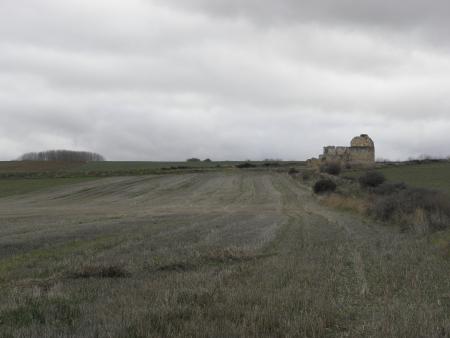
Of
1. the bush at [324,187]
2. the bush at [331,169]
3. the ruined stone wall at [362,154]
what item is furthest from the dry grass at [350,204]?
the ruined stone wall at [362,154]

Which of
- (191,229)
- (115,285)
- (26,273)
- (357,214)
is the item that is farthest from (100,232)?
(357,214)

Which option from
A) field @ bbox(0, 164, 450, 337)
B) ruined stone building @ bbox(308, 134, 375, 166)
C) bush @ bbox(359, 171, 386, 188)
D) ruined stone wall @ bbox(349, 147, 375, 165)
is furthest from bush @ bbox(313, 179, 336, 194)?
ruined stone wall @ bbox(349, 147, 375, 165)

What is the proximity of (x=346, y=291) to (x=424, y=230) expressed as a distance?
12.3 metres

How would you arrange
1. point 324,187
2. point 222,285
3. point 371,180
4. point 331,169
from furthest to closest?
point 331,169
point 371,180
point 324,187
point 222,285

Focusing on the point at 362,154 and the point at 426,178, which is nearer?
the point at 426,178

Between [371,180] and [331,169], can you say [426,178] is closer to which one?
[371,180]

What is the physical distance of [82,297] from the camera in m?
8.34

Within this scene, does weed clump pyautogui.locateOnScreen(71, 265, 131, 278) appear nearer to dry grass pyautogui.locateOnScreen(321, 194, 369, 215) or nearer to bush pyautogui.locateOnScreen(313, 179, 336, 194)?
dry grass pyautogui.locateOnScreen(321, 194, 369, 215)

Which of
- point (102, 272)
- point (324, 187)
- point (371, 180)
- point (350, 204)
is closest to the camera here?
point (102, 272)

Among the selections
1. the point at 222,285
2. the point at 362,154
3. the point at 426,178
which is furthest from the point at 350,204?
the point at 362,154

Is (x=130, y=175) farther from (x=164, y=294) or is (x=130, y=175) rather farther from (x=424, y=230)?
(x=164, y=294)

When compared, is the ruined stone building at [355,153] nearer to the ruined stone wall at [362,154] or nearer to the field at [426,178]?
the ruined stone wall at [362,154]

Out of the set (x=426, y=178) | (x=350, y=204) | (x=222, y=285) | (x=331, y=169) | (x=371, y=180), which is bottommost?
(x=350, y=204)

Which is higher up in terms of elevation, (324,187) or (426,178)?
(426,178)
